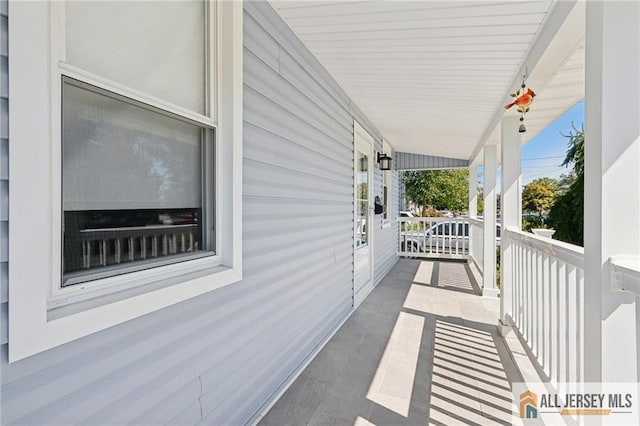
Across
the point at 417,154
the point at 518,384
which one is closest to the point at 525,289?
the point at 518,384

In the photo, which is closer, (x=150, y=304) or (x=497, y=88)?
(x=150, y=304)

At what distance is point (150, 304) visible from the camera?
1.24 meters

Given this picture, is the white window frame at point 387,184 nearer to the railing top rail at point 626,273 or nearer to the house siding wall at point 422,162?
the house siding wall at point 422,162

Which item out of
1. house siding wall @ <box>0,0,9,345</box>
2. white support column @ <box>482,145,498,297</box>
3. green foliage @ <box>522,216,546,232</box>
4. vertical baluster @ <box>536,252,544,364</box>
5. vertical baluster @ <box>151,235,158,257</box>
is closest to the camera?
house siding wall @ <box>0,0,9,345</box>

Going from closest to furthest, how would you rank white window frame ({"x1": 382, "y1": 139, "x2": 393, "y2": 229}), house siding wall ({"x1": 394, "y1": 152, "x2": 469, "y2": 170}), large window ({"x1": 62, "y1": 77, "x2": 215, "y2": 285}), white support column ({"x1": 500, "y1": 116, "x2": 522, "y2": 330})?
large window ({"x1": 62, "y1": 77, "x2": 215, "y2": 285}), white support column ({"x1": 500, "y1": 116, "x2": 522, "y2": 330}), white window frame ({"x1": 382, "y1": 139, "x2": 393, "y2": 229}), house siding wall ({"x1": 394, "y1": 152, "x2": 469, "y2": 170})

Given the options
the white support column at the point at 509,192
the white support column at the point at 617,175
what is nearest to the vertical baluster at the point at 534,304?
the white support column at the point at 509,192

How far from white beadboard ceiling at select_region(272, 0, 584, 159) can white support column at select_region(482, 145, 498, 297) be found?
800 millimetres

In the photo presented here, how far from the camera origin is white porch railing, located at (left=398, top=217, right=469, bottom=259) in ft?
26.0

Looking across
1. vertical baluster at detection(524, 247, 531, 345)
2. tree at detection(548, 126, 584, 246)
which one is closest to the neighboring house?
vertical baluster at detection(524, 247, 531, 345)

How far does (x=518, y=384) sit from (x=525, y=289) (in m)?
0.80

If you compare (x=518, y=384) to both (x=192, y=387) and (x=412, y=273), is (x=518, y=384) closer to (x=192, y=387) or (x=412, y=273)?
(x=192, y=387)

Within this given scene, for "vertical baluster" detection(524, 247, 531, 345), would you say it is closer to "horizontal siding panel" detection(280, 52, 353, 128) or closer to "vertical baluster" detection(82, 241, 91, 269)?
"horizontal siding panel" detection(280, 52, 353, 128)

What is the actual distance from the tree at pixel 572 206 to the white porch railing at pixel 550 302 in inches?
67.0

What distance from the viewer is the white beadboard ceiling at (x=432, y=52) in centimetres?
204
